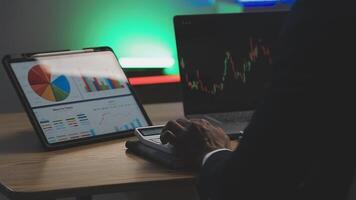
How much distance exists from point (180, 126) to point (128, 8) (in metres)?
0.75

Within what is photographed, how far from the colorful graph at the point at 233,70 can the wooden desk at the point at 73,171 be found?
0.29 m

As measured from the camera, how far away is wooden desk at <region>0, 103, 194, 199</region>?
1337 millimetres

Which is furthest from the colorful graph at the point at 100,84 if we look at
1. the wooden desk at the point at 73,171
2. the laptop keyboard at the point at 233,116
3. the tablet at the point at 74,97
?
the laptop keyboard at the point at 233,116

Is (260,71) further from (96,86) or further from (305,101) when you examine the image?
(305,101)

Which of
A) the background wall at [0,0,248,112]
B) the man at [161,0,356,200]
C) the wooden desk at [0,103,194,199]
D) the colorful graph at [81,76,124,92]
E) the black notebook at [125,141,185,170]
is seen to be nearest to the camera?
the man at [161,0,356,200]

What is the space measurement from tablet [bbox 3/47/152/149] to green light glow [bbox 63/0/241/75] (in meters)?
0.27

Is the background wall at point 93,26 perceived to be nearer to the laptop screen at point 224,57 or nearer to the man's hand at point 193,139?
the laptop screen at point 224,57

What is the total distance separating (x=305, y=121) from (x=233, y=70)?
80 cm

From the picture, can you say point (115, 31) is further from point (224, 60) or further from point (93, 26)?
point (224, 60)

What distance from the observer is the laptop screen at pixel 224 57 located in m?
1.89

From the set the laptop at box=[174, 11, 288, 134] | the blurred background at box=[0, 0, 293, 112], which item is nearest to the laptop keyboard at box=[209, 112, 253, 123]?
the laptop at box=[174, 11, 288, 134]

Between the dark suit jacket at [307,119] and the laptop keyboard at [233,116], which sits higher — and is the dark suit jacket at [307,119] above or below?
above

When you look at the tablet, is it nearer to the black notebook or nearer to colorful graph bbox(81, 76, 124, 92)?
colorful graph bbox(81, 76, 124, 92)

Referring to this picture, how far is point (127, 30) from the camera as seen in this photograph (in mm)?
2158
